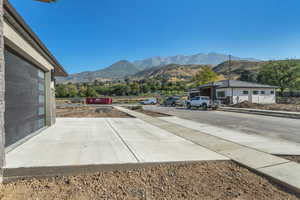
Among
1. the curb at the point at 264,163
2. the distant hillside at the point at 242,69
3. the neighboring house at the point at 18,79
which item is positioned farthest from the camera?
the distant hillside at the point at 242,69

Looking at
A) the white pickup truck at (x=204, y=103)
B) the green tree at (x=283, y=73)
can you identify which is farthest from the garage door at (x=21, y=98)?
the green tree at (x=283, y=73)

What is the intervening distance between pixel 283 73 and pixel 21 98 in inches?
2035

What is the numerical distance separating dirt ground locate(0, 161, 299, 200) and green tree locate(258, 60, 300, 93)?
160 ft

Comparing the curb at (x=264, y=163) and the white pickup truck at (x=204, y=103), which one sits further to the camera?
the white pickup truck at (x=204, y=103)

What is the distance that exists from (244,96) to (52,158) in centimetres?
3350

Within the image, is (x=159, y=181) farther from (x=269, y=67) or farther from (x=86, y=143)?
(x=269, y=67)

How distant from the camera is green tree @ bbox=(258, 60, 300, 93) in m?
40.2

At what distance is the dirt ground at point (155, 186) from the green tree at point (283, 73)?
48812 millimetres

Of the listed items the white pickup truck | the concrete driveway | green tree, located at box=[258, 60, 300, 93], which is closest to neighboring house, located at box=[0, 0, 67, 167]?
the concrete driveway

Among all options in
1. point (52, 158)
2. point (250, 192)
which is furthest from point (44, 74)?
point (250, 192)

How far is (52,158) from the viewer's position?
415 cm

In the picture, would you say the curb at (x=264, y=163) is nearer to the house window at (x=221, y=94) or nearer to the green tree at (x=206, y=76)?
the house window at (x=221, y=94)

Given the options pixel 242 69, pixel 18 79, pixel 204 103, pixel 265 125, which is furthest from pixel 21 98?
pixel 242 69

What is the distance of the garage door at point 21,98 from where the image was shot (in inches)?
195
